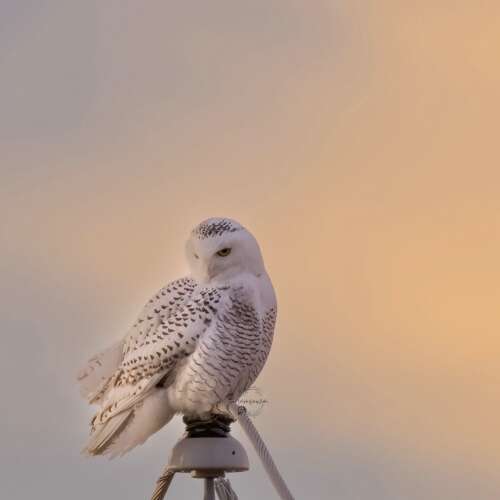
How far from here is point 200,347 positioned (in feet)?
25.9

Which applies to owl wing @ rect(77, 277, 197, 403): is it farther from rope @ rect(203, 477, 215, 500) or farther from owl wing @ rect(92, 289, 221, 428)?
rope @ rect(203, 477, 215, 500)

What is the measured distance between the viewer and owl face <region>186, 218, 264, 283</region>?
25.9ft

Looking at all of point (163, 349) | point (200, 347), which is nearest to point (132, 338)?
point (163, 349)

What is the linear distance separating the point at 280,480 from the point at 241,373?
955mm

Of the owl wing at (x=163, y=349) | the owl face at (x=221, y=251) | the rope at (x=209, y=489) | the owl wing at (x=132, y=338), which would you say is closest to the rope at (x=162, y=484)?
the rope at (x=209, y=489)

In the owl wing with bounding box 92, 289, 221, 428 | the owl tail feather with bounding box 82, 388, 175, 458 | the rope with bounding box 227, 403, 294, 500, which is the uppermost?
the owl wing with bounding box 92, 289, 221, 428

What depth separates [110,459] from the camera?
797 centimetres

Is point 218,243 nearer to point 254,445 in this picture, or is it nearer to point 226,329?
point 226,329

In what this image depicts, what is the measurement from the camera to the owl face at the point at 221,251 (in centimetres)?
788

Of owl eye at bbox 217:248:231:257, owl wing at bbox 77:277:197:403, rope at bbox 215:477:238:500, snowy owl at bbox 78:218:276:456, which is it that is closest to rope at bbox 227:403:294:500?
snowy owl at bbox 78:218:276:456

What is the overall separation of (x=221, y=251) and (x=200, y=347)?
46cm

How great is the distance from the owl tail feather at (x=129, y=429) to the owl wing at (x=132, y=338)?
9.6 inches

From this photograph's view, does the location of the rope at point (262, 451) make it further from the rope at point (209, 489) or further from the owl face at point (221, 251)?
the owl face at point (221, 251)

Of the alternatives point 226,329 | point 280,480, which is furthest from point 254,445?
point 226,329
